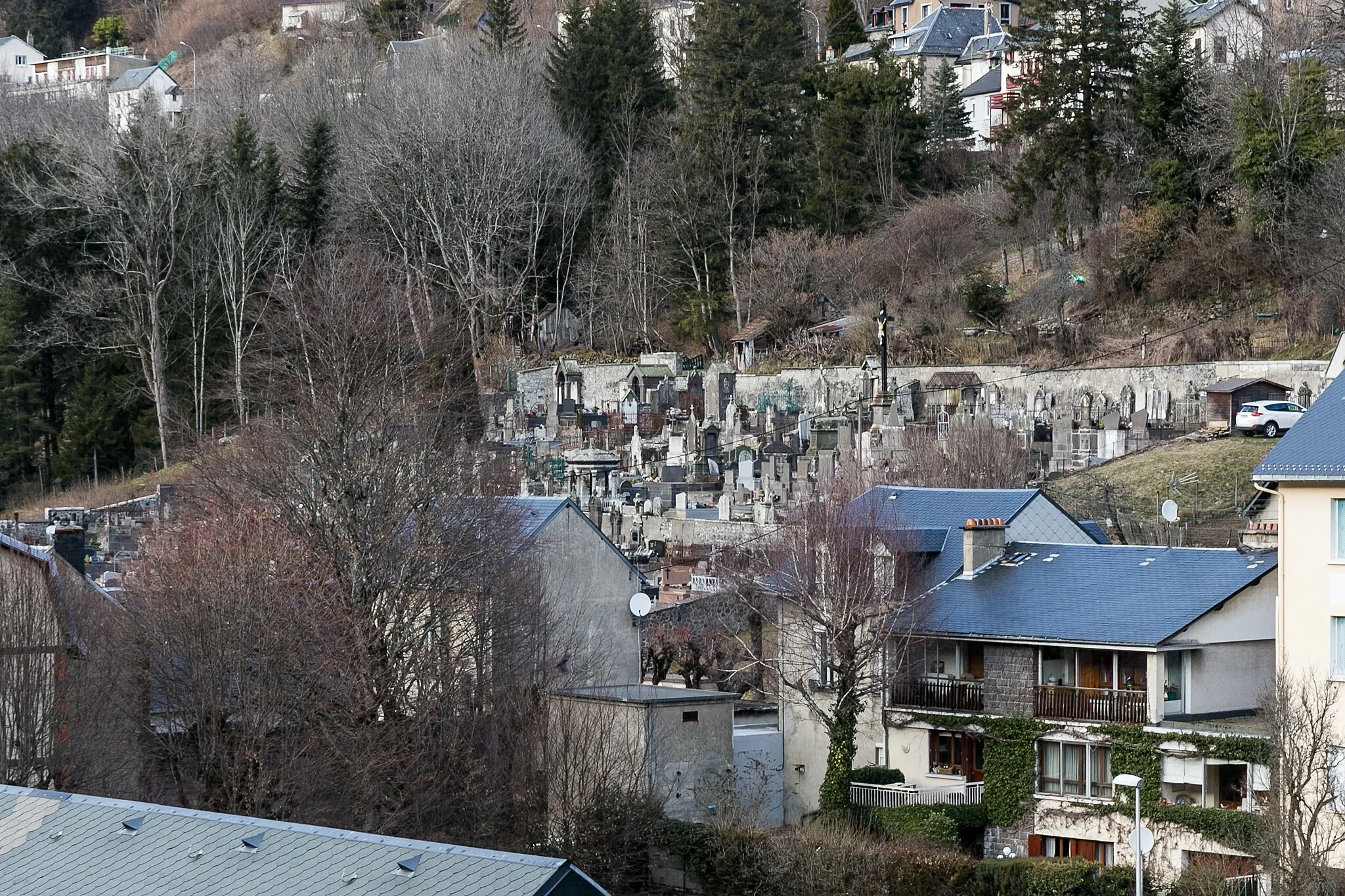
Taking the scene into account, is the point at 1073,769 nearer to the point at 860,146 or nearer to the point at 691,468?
the point at 691,468

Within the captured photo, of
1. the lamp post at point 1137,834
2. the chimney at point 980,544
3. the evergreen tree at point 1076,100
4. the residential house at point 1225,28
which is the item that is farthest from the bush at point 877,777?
the residential house at point 1225,28

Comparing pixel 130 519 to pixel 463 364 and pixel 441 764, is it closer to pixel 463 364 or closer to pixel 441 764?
pixel 463 364

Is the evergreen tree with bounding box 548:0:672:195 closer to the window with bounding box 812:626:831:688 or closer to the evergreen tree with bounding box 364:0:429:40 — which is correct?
the evergreen tree with bounding box 364:0:429:40

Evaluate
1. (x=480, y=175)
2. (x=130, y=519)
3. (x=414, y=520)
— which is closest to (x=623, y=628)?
(x=414, y=520)

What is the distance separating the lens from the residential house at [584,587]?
30609 mm

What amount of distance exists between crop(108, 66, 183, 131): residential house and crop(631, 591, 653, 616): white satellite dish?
5158cm

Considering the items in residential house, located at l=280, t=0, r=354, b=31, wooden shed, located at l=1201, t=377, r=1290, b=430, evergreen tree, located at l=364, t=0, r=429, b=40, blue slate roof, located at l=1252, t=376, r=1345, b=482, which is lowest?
blue slate roof, located at l=1252, t=376, r=1345, b=482

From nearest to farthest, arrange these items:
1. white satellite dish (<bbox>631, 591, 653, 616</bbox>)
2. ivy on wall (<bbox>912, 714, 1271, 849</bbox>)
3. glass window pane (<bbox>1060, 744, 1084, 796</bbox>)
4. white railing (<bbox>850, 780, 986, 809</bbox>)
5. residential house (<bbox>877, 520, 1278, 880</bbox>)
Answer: ivy on wall (<bbox>912, 714, 1271, 849</bbox>), residential house (<bbox>877, 520, 1278, 880</bbox>), glass window pane (<bbox>1060, 744, 1084, 796</bbox>), white railing (<bbox>850, 780, 986, 809</bbox>), white satellite dish (<bbox>631, 591, 653, 616</bbox>)

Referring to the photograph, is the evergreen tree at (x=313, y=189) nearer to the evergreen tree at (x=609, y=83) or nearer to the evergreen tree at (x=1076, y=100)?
the evergreen tree at (x=609, y=83)

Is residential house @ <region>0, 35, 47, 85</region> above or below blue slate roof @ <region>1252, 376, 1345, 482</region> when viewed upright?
above

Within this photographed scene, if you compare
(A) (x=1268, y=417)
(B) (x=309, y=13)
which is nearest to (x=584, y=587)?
(A) (x=1268, y=417)

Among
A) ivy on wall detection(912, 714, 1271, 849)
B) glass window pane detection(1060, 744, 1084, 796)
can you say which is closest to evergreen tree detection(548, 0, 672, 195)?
ivy on wall detection(912, 714, 1271, 849)

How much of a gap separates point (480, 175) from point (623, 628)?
1499 inches

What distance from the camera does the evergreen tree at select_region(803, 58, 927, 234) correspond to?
219ft
